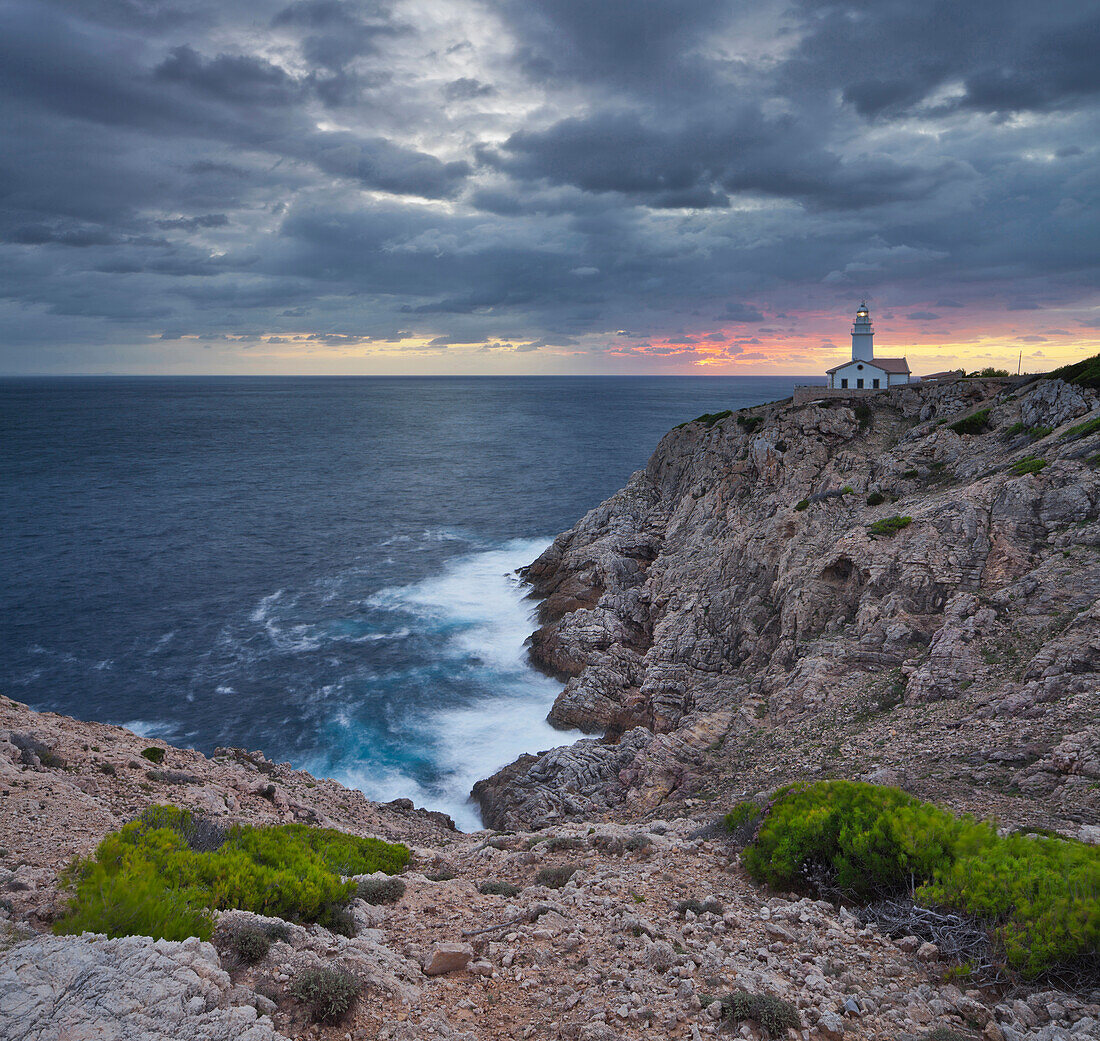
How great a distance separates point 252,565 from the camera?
200 feet

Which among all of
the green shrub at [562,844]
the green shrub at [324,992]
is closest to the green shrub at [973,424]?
the green shrub at [562,844]

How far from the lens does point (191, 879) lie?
9.43 m

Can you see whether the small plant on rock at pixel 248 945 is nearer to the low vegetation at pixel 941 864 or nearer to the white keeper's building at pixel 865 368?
the low vegetation at pixel 941 864

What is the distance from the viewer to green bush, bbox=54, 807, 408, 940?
792cm

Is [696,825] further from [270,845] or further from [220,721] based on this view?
[220,721]

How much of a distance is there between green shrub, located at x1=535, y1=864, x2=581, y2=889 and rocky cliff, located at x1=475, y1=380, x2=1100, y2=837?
27.3ft

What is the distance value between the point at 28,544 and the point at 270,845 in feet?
231

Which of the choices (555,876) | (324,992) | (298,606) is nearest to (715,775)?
(555,876)

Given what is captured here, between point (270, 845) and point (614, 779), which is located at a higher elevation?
point (270, 845)

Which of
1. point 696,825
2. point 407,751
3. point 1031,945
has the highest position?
point 1031,945

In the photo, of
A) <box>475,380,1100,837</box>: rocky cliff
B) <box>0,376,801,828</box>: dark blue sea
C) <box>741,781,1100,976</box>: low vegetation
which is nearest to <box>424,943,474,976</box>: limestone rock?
<box>741,781,1100,976</box>: low vegetation

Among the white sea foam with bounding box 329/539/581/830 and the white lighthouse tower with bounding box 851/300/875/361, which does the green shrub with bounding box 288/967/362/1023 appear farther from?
the white lighthouse tower with bounding box 851/300/875/361

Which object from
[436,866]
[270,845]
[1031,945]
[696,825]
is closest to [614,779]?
[696,825]

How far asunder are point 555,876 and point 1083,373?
3871cm
